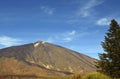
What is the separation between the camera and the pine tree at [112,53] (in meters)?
30.9

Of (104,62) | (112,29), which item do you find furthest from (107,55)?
(112,29)

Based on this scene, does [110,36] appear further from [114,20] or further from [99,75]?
[99,75]

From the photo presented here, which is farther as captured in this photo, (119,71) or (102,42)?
(102,42)

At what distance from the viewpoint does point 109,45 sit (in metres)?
31.8

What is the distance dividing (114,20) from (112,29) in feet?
3.61

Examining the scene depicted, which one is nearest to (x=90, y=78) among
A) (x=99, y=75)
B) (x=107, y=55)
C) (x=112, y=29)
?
(x=99, y=75)

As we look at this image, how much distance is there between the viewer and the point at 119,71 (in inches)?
1200

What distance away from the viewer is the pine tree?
30859 millimetres

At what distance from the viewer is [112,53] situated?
30.9m

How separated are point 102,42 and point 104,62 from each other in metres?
2.33

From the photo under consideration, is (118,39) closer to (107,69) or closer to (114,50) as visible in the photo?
(114,50)

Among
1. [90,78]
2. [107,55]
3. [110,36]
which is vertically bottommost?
[90,78]

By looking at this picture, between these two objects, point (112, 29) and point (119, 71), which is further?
point (112, 29)

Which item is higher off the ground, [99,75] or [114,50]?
[114,50]
